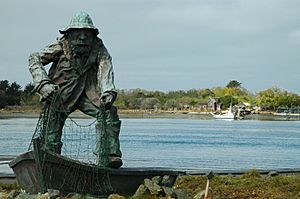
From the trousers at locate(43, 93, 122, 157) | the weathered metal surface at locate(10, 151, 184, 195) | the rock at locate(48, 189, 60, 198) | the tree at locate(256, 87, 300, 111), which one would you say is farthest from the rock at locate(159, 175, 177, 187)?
the tree at locate(256, 87, 300, 111)

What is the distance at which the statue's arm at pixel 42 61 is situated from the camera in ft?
34.7

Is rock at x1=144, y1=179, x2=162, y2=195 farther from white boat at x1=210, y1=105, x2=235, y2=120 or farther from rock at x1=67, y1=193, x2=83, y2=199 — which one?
white boat at x1=210, y1=105, x2=235, y2=120

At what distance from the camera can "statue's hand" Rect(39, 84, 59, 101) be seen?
10484 millimetres

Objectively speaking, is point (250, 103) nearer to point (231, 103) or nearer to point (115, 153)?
point (231, 103)

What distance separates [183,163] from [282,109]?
11134 centimetres

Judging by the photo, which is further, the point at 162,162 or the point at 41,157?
the point at 162,162

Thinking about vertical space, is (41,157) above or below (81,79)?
below

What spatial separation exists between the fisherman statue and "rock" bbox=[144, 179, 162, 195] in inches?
26.5

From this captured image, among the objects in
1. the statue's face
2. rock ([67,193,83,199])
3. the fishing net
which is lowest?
rock ([67,193,83,199])

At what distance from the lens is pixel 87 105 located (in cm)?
1141

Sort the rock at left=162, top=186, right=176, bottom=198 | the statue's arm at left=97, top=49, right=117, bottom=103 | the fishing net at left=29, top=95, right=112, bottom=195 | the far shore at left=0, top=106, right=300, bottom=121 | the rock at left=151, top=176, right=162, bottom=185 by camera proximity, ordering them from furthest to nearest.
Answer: the far shore at left=0, top=106, right=300, bottom=121 < the statue's arm at left=97, top=49, right=117, bottom=103 < the rock at left=151, top=176, right=162, bottom=185 < the rock at left=162, top=186, right=176, bottom=198 < the fishing net at left=29, top=95, right=112, bottom=195

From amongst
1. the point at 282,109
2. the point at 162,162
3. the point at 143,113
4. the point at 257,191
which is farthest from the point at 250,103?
the point at 257,191

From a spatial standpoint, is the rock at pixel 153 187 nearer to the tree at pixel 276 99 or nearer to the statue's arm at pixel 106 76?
the statue's arm at pixel 106 76

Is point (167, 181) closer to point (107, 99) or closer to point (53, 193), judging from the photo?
point (107, 99)
